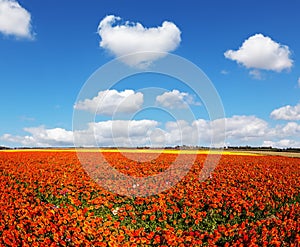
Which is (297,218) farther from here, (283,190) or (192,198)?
(283,190)

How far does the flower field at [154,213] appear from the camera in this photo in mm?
7586

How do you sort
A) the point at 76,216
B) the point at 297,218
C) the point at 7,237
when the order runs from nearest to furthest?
the point at 7,237 → the point at 76,216 → the point at 297,218

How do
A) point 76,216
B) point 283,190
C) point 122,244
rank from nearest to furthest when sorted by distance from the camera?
point 122,244
point 76,216
point 283,190

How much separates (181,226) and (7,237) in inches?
168

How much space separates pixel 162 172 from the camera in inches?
712

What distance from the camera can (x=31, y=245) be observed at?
757 cm

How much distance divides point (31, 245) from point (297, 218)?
21.3ft

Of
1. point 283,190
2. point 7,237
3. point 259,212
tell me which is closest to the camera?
point 7,237

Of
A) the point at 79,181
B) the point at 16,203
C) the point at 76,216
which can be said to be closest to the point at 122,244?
the point at 76,216

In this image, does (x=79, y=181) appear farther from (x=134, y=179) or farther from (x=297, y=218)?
(x=297, y=218)

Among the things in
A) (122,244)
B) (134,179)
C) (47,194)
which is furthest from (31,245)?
(134,179)

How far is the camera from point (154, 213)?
10.7 metres

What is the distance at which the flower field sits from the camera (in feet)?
24.9

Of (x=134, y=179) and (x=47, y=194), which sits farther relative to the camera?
(x=134, y=179)
